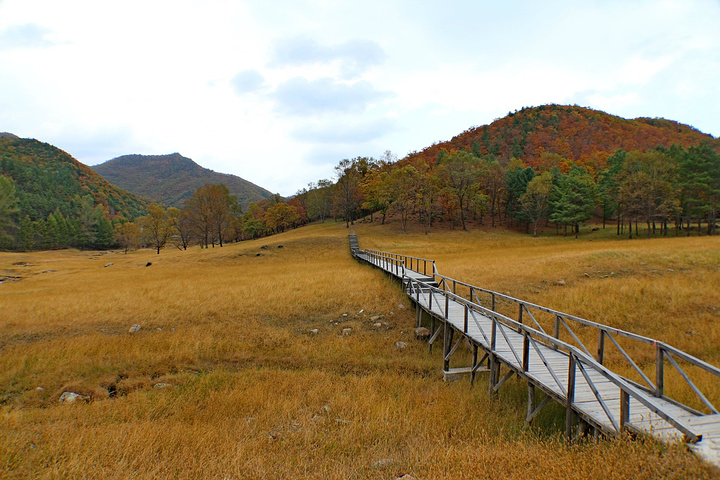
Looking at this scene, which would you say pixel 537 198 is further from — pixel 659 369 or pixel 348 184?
pixel 659 369

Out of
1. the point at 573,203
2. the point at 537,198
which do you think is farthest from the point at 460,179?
the point at 573,203

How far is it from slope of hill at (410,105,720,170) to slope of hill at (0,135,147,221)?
118495 mm

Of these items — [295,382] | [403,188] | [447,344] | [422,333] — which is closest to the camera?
[295,382]

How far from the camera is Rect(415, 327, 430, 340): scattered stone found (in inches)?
505

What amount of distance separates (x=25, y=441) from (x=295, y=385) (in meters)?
5.04

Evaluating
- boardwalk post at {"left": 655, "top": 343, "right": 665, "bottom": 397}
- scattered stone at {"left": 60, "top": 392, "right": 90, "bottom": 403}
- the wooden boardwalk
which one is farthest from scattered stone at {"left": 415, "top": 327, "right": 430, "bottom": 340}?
scattered stone at {"left": 60, "top": 392, "right": 90, "bottom": 403}

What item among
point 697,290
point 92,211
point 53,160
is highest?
point 53,160

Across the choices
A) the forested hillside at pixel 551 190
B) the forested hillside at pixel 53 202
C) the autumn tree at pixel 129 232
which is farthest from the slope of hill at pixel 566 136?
the forested hillside at pixel 53 202

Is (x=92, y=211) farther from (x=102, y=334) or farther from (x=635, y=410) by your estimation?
(x=635, y=410)

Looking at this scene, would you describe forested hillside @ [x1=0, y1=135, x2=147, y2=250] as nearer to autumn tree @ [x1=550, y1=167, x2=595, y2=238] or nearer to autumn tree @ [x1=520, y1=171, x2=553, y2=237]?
autumn tree @ [x1=520, y1=171, x2=553, y2=237]

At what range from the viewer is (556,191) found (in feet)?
188

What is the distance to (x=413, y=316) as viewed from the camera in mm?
15148

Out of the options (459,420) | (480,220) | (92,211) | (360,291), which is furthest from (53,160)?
(459,420)

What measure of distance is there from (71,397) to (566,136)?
138 meters
